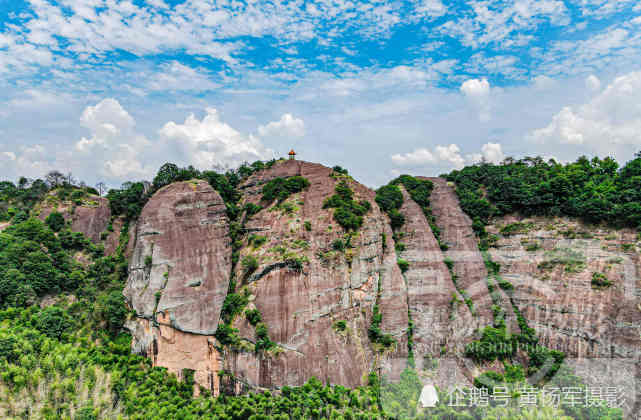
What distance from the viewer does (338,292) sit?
31.8 metres

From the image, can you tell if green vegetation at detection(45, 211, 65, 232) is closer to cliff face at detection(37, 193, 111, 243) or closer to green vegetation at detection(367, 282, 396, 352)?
cliff face at detection(37, 193, 111, 243)

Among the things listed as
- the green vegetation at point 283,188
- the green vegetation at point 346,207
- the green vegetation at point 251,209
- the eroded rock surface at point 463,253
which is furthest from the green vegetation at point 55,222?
the eroded rock surface at point 463,253

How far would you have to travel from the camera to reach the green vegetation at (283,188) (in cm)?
3853

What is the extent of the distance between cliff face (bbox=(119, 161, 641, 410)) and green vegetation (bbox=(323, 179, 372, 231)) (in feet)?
3.09

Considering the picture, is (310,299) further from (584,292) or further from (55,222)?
(55,222)

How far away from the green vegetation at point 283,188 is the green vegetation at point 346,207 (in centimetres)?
471

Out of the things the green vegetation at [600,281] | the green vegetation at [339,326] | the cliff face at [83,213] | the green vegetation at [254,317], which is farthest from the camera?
the cliff face at [83,213]

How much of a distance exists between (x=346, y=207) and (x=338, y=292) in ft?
35.0

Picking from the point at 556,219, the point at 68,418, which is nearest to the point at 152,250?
the point at 68,418

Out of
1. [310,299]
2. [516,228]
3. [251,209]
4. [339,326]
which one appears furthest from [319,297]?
[516,228]

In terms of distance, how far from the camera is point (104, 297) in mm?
33094

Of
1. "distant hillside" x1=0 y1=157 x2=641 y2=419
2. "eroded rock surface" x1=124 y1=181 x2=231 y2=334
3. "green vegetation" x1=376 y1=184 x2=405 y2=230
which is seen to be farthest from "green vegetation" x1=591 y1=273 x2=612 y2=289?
"eroded rock surface" x1=124 y1=181 x2=231 y2=334

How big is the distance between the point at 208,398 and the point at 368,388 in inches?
608

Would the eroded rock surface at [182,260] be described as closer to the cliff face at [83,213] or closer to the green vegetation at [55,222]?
the cliff face at [83,213]
